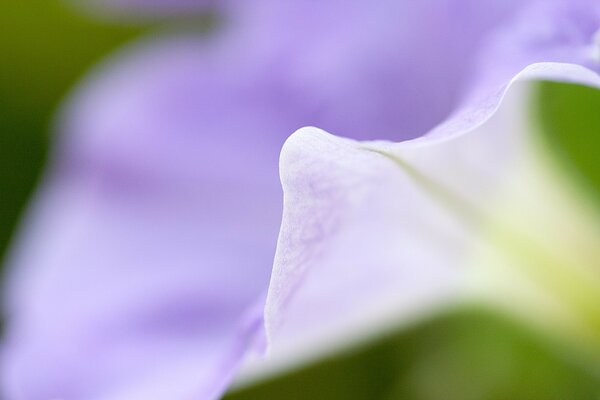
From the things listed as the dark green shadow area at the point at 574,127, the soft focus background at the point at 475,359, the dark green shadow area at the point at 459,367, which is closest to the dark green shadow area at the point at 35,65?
the soft focus background at the point at 475,359

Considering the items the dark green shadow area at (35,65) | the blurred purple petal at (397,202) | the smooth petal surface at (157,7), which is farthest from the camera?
the dark green shadow area at (35,65)

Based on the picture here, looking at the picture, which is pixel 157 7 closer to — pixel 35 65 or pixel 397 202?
pixel 35 65

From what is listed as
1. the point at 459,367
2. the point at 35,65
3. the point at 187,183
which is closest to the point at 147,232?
the point at 187,183

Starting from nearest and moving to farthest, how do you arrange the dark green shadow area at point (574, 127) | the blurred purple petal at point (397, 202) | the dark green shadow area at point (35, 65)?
1. the blurred purple petal at point (397, 202)
2. the dark green shadow area at point (574, 127)
3. the dark green shadow area at point (35, 65)

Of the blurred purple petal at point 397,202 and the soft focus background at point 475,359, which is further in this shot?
the soft focus background at point 475,359

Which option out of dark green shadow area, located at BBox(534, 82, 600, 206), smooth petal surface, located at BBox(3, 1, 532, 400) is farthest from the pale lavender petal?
dark green shadow area, located at BBox(534, 82, 600, 206)

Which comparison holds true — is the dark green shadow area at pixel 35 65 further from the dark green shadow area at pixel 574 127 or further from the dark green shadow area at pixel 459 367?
the dark green shadow area at pixel 574 127

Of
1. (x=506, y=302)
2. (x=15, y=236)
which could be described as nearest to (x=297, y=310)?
(x=506, y=302)
